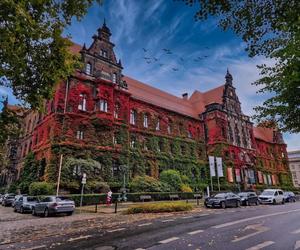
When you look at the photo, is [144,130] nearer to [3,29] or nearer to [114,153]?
[114,153]

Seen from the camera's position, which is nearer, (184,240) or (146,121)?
(184,240)

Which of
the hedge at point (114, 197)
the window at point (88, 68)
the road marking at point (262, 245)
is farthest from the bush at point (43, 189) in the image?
the road marking at point (262, 245)

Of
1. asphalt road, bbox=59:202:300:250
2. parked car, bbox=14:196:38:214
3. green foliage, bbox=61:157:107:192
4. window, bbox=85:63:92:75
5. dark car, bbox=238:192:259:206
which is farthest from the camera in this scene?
window, bbox=85:63:92:75

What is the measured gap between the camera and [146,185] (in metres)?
31.2

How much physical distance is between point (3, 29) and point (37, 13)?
5.86 ft

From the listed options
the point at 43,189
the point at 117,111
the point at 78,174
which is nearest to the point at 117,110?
the point at 117,111

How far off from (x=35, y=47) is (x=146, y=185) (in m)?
24.6

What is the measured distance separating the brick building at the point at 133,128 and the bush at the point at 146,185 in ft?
6.10

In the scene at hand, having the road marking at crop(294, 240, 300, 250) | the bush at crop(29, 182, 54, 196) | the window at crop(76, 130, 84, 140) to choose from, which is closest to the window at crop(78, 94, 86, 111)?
the window at crop(76, 130, 84, 140)

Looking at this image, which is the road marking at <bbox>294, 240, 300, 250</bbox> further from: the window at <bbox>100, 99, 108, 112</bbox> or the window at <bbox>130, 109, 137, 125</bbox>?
the window at <bbox>130, 109, 137, 125</bbox>

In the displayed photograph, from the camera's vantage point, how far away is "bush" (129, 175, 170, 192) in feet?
100

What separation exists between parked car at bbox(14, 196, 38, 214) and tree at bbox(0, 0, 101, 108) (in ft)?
48.0

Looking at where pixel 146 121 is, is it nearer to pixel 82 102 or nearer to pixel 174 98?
pixel 82 102

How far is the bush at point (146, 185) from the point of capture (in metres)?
30.6
